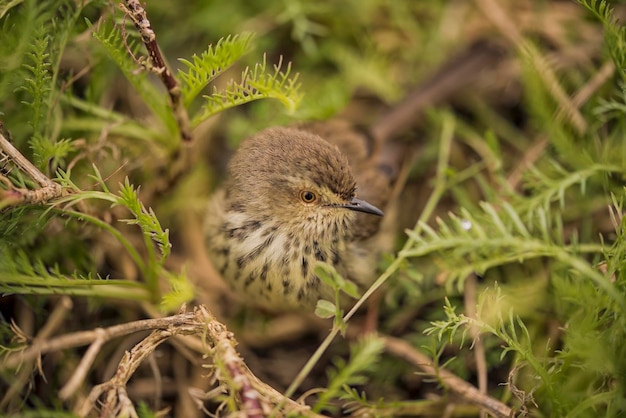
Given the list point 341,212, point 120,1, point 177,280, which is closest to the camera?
point 120,1

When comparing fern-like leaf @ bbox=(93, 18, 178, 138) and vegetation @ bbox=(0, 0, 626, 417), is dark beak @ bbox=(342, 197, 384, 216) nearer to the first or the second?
vegetation @ bbox=(0, 0, 626, 417)

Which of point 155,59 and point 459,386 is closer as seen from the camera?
point 155,59

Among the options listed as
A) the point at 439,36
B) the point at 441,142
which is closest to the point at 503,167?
the point at 441,142

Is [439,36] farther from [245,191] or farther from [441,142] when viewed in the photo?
[245,191]

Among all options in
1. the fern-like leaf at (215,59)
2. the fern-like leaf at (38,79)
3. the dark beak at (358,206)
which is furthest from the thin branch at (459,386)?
the fern-like leaf at (38,79)

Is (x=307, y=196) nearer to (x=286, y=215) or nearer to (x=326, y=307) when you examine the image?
(x=286, y=215)

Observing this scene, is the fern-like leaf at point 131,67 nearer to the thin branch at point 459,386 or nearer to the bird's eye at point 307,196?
the bird's eye at point 307,196

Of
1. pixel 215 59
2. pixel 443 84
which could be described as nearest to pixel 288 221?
pixel 215 59
